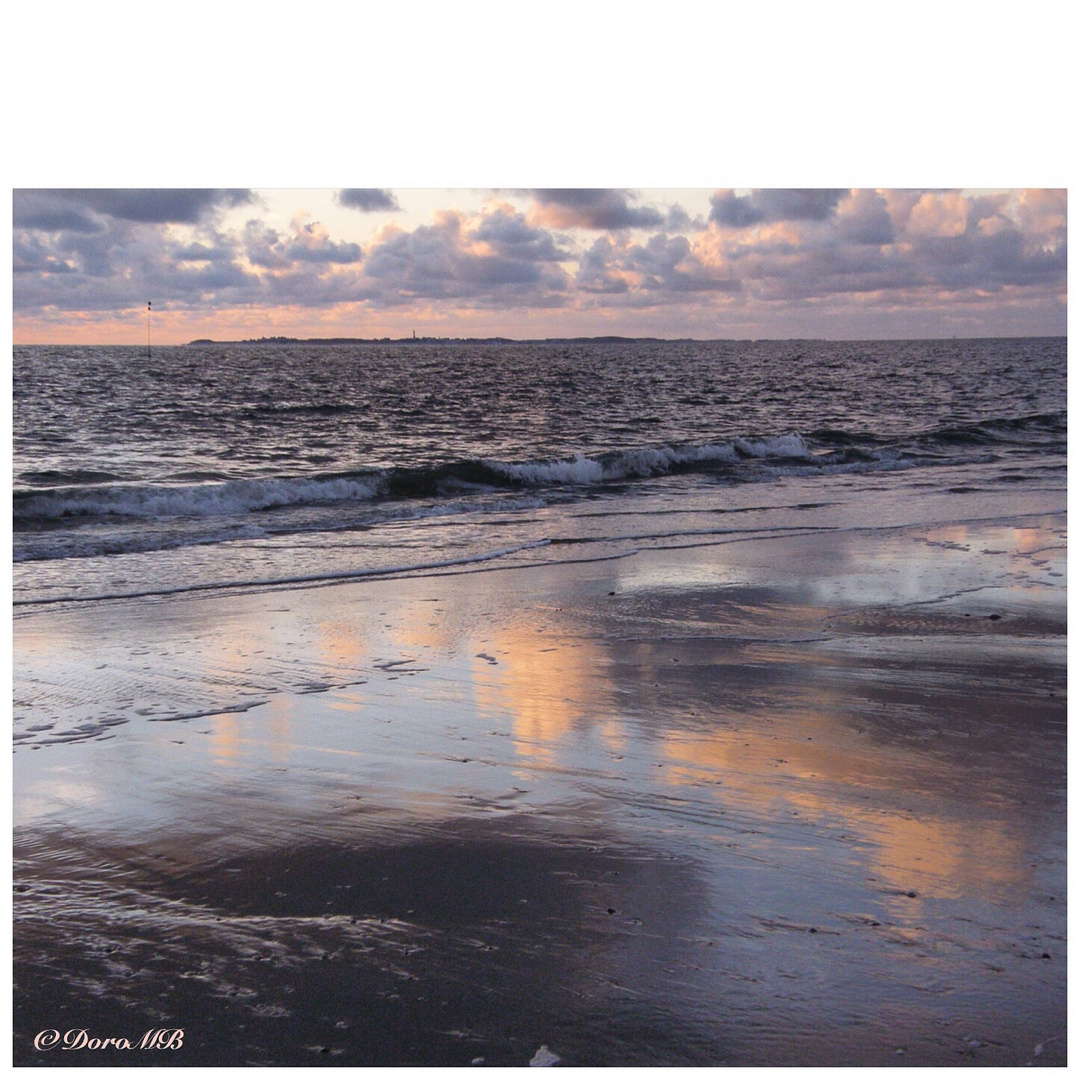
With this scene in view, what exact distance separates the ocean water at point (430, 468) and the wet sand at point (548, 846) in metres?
4.01

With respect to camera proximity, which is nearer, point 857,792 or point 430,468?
point 857,792

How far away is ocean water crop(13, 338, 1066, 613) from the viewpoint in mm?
11359

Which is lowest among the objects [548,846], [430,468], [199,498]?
[548,846]

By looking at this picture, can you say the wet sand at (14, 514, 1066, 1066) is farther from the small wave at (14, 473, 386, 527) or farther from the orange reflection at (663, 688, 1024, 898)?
the small wave at (14, 473, 386, 527)

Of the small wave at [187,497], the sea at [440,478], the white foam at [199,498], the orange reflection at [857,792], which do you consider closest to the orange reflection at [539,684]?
the orange reflection at [857,792]

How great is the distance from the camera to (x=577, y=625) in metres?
7.68

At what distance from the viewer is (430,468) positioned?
18750mm

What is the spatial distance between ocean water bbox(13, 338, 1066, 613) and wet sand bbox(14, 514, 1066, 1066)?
158 inches

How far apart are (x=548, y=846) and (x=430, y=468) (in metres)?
15.3

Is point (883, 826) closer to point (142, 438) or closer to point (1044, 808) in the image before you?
point (1044, 808)

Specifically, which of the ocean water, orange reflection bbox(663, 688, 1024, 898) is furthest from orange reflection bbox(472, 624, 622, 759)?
the ocean water

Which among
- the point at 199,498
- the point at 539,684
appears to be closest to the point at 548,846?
the point at 539,684

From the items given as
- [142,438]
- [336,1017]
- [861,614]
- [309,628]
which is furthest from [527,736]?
[142,438]

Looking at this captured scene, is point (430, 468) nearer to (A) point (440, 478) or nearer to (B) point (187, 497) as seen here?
(A) point (440, 478)
